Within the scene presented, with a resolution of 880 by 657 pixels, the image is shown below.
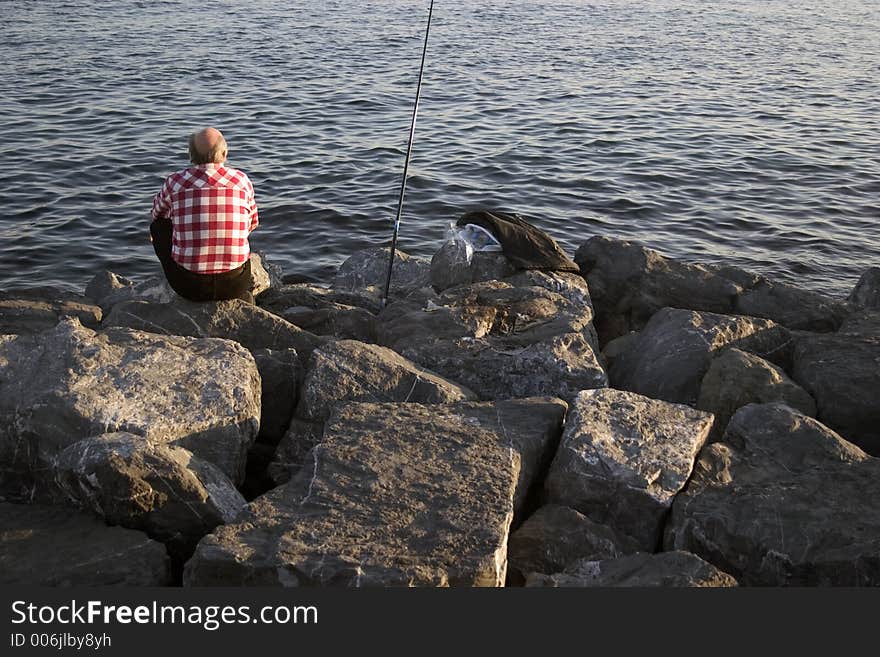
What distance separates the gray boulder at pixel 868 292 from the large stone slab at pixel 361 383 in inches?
134

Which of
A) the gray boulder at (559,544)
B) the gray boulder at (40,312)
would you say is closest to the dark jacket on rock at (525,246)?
the gray boulder at (40,312)

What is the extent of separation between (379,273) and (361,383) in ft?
9.87

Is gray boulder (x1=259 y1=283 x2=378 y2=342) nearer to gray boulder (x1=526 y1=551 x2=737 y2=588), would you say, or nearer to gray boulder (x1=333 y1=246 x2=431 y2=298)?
gray boulder (x1=333 y1=246 x2=431 y2=298)

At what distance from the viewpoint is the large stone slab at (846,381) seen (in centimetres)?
497

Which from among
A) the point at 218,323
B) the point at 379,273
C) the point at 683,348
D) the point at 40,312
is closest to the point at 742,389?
the point at 683,348

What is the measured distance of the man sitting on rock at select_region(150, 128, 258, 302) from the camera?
17.5ft

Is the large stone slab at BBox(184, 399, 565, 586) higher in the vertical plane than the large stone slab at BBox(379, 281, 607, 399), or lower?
higher

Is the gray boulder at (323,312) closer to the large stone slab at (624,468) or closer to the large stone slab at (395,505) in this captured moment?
the large stone slab at (395,505)

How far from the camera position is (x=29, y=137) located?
448 inches

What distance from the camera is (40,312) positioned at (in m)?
6.04

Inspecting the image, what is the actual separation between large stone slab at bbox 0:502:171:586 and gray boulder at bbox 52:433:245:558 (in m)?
0.10

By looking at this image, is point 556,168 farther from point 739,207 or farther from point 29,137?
point 29,137

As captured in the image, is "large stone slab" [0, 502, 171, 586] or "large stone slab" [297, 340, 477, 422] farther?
"large stone slab" [297, 340, 477, 422]

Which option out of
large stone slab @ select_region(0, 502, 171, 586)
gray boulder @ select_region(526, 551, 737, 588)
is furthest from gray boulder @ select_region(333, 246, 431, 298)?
gray boulder @ select_region(526, 551, 737, 588)
